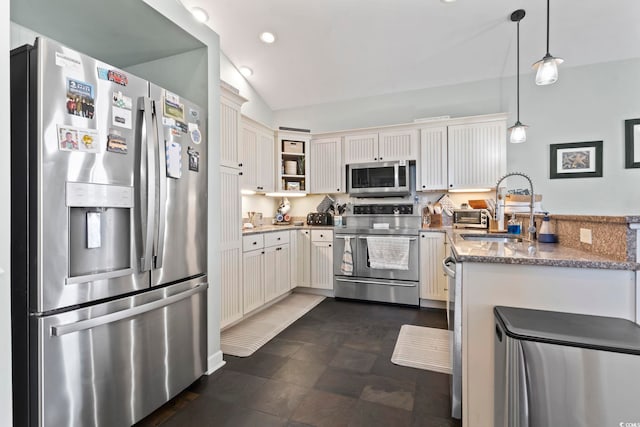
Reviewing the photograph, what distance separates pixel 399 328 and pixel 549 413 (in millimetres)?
1924

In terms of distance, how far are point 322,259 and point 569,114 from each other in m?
3.50

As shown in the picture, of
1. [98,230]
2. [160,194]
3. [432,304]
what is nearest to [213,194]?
[160,194]

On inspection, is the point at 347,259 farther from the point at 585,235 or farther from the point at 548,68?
the point at 548,68

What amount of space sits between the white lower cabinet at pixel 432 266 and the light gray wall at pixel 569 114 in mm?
1317

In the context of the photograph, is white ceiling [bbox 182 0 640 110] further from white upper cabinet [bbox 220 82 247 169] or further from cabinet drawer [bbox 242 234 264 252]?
cabinet drawer [bbox 242 234 264 252]

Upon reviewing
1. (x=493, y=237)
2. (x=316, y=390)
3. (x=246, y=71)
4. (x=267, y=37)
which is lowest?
(x=316, y=390)

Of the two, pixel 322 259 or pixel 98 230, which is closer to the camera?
pixel 98 230

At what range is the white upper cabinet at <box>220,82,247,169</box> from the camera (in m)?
2.71

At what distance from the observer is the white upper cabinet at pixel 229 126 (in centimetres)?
271

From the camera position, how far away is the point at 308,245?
4074mm

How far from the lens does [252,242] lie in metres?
3.16

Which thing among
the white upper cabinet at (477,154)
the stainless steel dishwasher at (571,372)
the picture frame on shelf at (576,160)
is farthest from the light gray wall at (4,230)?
the picture frame on shelf at (576,160)

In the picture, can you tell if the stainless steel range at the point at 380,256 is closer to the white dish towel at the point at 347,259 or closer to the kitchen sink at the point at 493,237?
the white dish towel at the point at 347,259

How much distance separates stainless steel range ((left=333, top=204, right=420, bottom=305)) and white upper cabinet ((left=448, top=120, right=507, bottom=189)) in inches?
28.7
